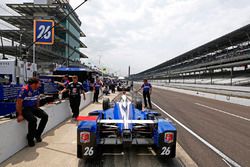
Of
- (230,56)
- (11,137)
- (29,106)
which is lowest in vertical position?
(11,137)

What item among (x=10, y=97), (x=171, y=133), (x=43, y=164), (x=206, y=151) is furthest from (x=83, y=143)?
(x=10, y=97)

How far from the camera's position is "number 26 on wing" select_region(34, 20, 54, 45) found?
29.5 feet

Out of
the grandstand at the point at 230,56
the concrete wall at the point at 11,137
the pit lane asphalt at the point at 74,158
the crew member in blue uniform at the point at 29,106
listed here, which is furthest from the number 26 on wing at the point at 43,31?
the grandstand at the point at 230,56

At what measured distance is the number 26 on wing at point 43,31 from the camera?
8.98 meters

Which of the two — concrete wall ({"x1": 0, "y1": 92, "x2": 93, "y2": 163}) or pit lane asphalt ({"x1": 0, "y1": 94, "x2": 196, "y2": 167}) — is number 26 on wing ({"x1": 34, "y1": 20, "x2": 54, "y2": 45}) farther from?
pit lane asphalt ({"x1": 0, "y1": 94, "x2": 196, "y2": 167})

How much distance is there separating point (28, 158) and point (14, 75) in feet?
37.6

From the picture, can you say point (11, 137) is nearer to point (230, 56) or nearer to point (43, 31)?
point (43, 31)

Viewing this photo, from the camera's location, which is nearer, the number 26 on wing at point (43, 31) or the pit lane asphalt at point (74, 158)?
the pit lane asphalt at point (74, 158)

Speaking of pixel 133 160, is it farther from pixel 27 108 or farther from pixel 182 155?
pixel 27 108

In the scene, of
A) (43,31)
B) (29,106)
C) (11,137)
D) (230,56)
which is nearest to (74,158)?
(11,137)

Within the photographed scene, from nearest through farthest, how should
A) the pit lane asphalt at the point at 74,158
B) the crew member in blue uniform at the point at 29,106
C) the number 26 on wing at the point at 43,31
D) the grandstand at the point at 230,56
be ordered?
the pit lane asphalt at the point at 74,158 < the crew member in blue uniform at the point at 29,106 < the number 26 on wing at the point at 43,31 < the grandstand at the point at 230,56

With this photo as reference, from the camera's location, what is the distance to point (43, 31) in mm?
9156

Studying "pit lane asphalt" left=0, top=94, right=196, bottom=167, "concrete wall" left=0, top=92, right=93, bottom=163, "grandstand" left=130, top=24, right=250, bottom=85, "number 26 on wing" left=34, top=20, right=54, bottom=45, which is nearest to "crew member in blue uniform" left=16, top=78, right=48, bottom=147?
"concrete wall" left=0, top=92, right=93, bottom=163

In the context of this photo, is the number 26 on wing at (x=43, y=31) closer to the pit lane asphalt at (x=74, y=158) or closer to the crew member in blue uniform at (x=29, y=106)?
the crew member in blue uniform at (x=29, y=106)
